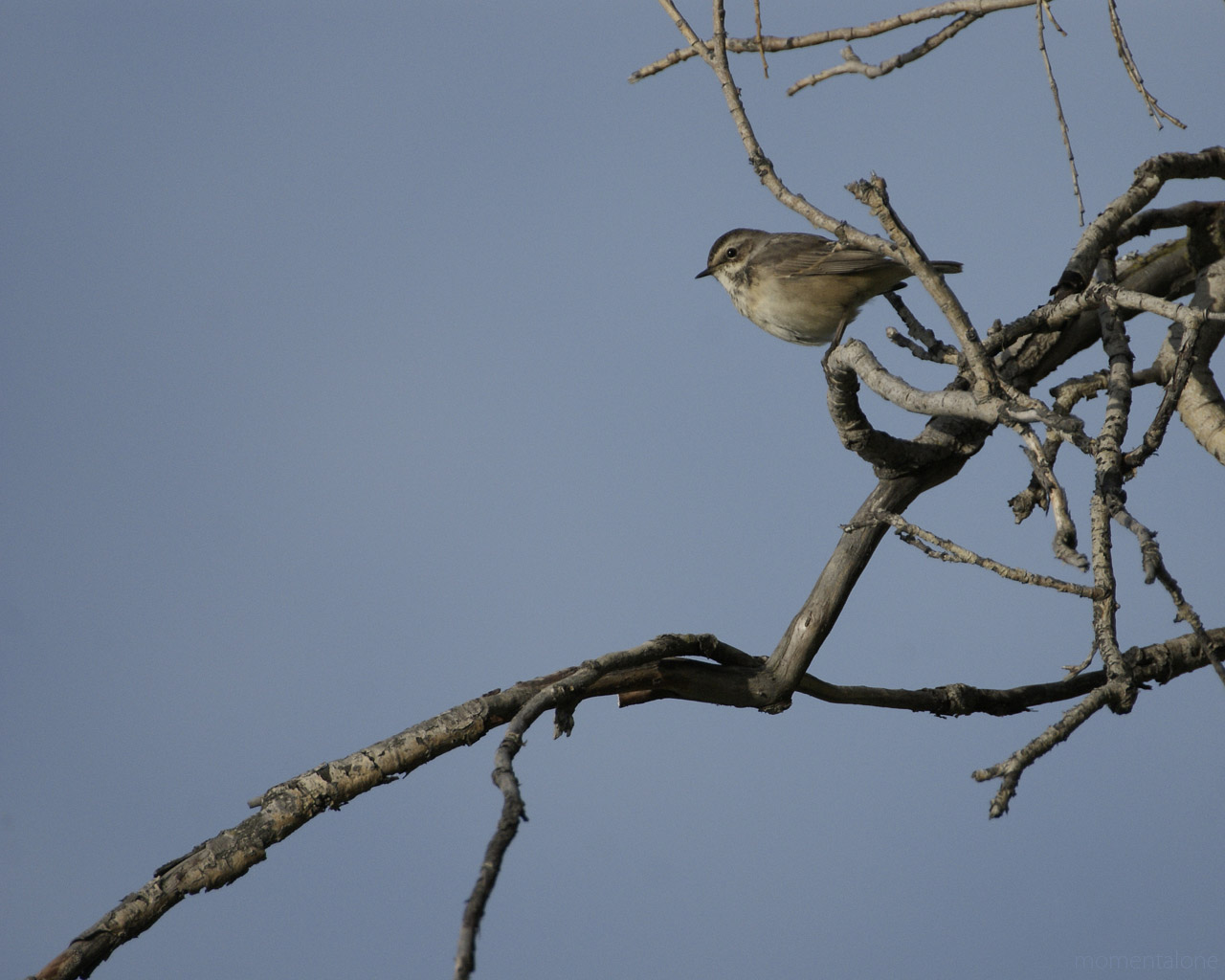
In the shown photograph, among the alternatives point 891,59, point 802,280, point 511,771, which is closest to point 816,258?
point 802,280

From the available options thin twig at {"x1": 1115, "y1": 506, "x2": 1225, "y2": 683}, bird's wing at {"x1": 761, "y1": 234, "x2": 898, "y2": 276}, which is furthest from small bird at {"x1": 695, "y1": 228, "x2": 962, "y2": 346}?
thin twig at {"x1": 1115, "y1": 506, "x2": 1225, "y2": 683}

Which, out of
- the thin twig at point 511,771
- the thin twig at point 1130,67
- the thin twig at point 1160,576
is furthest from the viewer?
the thin twig at point 1130,67

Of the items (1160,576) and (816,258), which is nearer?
(1160,576)

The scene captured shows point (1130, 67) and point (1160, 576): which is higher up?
point (1130, 67)

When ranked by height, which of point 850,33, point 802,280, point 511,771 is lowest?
point 511,771

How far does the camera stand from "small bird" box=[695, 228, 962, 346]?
4980 millimetres

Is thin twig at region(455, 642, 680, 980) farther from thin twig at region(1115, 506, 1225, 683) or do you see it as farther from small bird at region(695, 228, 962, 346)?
small bird at region(695, 228, 962, 346)

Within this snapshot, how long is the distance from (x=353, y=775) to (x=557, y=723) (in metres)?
0.59

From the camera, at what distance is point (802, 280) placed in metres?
5.07

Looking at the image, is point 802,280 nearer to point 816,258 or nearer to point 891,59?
point 816,258

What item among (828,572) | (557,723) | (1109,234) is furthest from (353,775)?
(1109,234)

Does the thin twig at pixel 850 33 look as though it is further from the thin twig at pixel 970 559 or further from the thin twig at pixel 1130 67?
the thin twig at pixel 970 559

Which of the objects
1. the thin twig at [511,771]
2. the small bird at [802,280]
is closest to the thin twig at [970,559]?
the thin twig at [511,771]

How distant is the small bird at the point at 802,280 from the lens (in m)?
4.98
